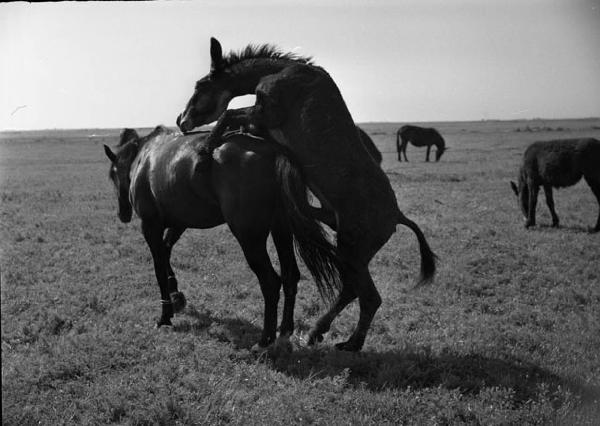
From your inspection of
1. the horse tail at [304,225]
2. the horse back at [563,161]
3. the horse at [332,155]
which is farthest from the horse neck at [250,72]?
the horse back at [563,161]

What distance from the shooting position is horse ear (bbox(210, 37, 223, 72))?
16.0 ft

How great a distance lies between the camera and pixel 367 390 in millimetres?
4199

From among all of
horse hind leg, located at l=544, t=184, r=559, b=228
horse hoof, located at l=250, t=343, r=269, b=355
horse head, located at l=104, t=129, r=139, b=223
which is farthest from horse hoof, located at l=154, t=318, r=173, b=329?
horse hind leg, located at l=544, t=184, r=559, b=228

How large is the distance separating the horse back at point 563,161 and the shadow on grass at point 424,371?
799 centimetres

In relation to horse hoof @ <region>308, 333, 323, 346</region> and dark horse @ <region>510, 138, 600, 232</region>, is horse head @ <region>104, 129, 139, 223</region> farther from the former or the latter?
dark horse @ <region>510, 138, 600, 232</region>

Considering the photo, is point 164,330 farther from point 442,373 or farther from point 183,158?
point 442,373

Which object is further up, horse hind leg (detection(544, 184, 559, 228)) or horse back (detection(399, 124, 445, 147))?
horse back (detection(399, 124, 445, 147))

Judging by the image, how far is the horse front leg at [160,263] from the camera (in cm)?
585

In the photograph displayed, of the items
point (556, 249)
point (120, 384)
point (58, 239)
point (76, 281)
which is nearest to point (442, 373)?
point (120, 384)

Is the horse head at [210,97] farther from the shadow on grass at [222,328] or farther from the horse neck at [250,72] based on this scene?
the shadow on grass at [222,328]

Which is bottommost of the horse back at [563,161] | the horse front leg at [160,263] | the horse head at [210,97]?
the horse front leg at [160,263]

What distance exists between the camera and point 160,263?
19.9 feet

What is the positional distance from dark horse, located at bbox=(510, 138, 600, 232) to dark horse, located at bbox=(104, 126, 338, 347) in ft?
26.8

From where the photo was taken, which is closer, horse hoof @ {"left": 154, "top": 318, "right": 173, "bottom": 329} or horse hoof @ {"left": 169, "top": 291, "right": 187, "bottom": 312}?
horse hoof @ {"left": 154, "top": 318, "right": 173, "bottom": 329}
